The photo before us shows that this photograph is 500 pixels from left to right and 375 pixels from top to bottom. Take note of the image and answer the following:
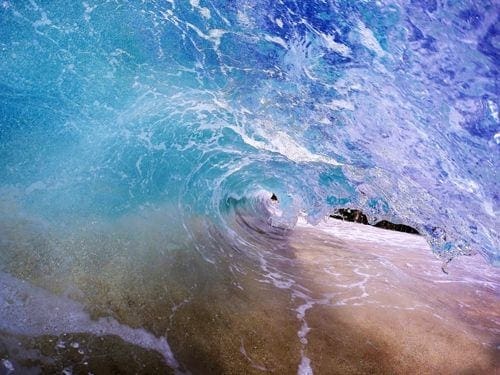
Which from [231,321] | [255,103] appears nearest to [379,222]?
[255,103]

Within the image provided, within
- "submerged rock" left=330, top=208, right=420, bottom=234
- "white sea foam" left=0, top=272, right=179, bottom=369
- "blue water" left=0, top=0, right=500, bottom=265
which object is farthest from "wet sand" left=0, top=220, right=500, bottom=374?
"submerged rock" left=330, top=208, right=420, bottom=234

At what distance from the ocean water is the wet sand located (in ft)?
0.15

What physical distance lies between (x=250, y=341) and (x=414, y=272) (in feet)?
19.3

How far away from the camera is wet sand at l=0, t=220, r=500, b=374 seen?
159 inches

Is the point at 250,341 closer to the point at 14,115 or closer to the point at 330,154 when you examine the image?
the point at 330,154

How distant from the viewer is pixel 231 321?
4910 millimetres

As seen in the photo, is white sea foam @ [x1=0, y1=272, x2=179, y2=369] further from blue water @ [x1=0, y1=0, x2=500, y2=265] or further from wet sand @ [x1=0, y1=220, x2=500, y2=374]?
blue water @ [x1=0, y1=0, x2=500, y2=265]

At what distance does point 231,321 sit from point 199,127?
4594 mm

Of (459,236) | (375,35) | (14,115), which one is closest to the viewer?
(375,35)

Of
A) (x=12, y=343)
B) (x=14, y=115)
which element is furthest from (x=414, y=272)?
(x=14, y=115)

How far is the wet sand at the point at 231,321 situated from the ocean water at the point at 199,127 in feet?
0.15

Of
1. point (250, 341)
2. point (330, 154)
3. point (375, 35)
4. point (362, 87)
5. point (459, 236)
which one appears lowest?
point (250, 341)

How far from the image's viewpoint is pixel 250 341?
4.53 m

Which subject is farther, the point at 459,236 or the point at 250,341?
the point at 459,236
